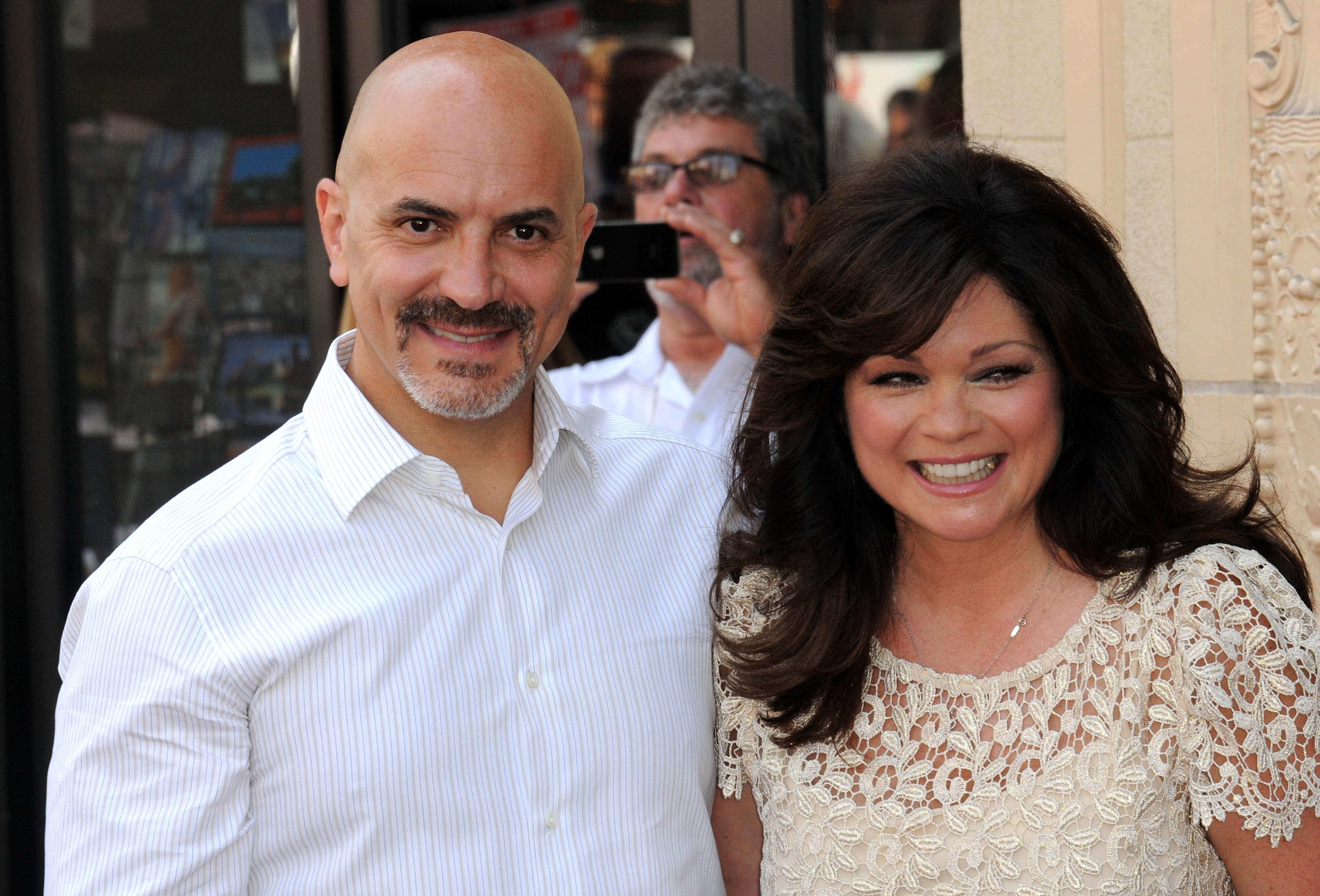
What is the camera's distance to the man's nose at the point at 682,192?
321 cm

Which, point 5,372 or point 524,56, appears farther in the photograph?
point 5,372

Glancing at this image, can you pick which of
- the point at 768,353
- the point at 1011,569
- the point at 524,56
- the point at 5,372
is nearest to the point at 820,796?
the point at 1011,569

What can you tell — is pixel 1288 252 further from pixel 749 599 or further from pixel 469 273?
pixel 469 273

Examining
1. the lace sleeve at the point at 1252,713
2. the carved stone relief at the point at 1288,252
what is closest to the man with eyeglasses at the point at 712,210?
the carved stone relief at the point at 1288,252

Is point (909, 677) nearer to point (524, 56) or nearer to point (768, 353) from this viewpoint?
point (768, 353)

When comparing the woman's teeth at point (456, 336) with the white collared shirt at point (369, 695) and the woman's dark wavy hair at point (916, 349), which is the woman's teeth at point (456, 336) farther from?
the woman's dark wavy hair at point (916, 349)

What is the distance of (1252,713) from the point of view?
183cm

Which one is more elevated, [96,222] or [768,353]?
[96,222]

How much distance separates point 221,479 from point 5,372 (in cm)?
269

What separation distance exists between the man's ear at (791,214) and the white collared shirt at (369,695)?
4.49 feet

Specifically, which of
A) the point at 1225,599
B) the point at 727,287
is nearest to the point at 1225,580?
the point at 1225,599

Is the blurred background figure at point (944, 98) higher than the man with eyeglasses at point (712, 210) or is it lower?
higher

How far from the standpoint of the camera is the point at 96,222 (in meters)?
4.29

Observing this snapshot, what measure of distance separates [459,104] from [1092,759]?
1.22m
